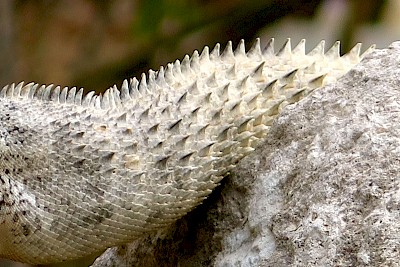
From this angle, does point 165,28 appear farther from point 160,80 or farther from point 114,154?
point 114,154

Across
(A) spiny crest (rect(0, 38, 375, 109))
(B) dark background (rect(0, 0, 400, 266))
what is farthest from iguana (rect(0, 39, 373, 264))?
(B) dark background (rect(0, 0, 400, 266))

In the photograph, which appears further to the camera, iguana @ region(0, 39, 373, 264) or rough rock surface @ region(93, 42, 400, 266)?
iguana @ region(0, 39, 373, 264)

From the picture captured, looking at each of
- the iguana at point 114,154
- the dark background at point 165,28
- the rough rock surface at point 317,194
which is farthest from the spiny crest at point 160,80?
the dark background at point 165,28

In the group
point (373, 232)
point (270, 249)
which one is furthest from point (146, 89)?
point (373, 232)

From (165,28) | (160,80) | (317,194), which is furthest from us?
(165,28)

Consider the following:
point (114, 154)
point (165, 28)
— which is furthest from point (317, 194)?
point (165, 28)

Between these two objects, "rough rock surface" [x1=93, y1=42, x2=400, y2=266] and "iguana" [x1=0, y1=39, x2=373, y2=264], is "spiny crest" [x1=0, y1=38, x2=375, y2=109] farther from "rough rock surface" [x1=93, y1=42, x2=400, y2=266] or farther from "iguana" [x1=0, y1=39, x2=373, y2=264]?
"rough rock surface" [x1=93, y1=42, x2=400, y2=266]
